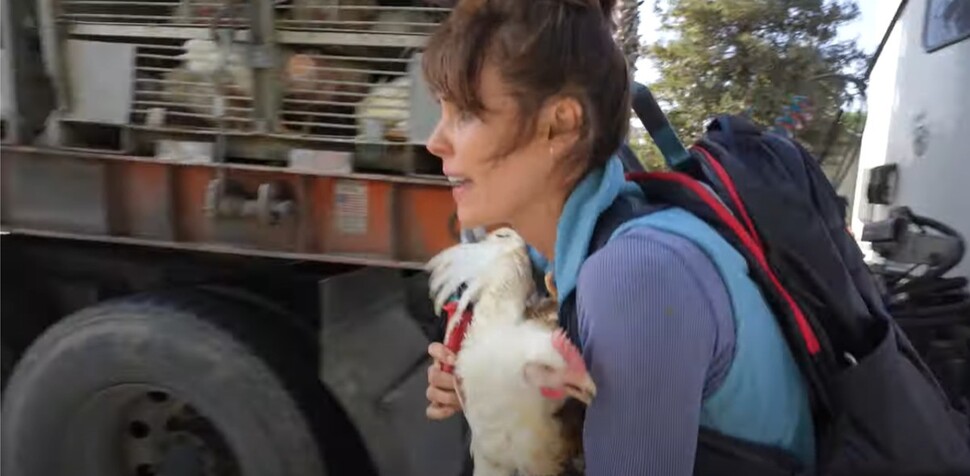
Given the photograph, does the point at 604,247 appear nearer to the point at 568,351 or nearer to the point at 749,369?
the point at 568,351

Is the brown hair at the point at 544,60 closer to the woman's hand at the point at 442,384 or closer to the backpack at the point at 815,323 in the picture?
the backpack at the point at 815,323

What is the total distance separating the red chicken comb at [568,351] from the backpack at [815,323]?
21 mm

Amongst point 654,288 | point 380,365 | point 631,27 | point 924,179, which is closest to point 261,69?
point 380,365

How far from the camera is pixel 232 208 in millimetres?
2562

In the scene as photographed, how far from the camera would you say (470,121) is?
1.42 m

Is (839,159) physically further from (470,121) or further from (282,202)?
(470,121)

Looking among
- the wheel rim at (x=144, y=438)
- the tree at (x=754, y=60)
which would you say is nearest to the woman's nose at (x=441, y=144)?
the wheel rim at (x=144, y=438)

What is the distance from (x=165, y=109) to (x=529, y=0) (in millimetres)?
1565

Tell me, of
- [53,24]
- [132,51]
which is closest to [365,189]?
[132,51]

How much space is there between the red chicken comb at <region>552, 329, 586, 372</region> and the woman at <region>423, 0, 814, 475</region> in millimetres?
15

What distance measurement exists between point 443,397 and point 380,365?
105cm

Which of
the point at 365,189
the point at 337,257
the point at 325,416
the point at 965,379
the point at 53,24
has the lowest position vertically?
the point at 325,416

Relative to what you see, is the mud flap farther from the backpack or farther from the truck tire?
the backpack

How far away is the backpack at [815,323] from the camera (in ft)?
4.26
